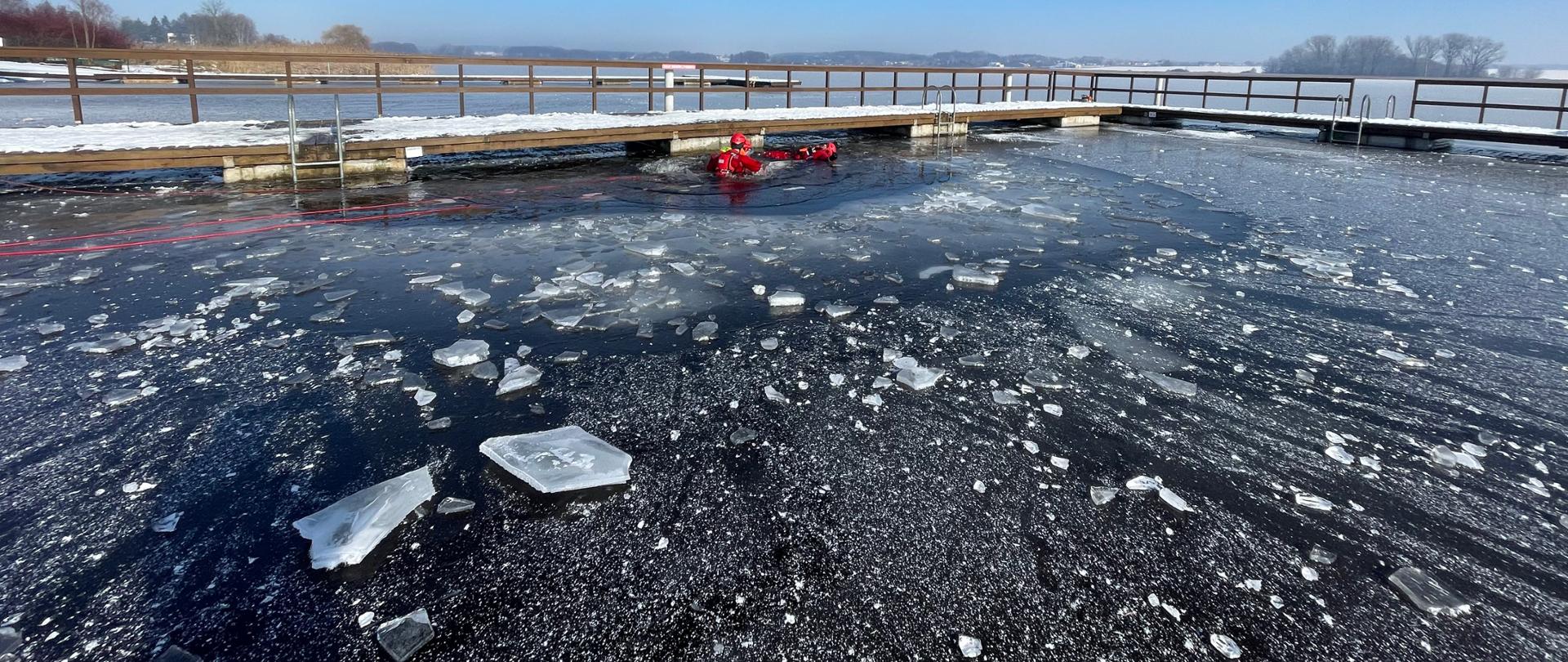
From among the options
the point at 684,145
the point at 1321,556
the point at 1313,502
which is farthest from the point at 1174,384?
the point at 684,145

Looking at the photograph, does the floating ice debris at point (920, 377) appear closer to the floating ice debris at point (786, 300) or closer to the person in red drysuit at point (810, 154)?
the floating ice debris at point (786, 300)

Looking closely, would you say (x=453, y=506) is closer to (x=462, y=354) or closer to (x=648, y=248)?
(x=462, y=354)

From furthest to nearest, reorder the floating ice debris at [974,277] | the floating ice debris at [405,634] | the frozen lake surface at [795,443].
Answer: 1. the floating ice debris at [974,277]
2. the frozen lake surface at [795,443]
3. the floating ice debris at [405,634]

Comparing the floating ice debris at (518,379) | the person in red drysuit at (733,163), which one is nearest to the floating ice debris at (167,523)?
the floating ice debris at (518,379)

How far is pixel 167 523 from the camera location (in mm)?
2562

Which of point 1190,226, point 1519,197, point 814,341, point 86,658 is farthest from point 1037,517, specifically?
point 1519,197

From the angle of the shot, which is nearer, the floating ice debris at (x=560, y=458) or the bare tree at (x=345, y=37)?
the floating ice debris at (x=560, y=458)

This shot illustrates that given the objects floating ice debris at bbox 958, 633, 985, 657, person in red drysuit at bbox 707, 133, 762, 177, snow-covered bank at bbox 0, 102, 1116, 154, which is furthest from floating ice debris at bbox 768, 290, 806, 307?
snow-covered bank at bbox 0, 102, 1116, 154

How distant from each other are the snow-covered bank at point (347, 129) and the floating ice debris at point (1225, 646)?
10.4 m

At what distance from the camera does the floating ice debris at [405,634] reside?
2.04 m

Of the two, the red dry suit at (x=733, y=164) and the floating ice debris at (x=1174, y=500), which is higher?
the red dry suit at (x=733, y=164)

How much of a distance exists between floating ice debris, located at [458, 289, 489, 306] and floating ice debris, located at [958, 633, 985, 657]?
369 cm

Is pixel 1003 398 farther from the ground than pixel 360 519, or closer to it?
farther from the ground

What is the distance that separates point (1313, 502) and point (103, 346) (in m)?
5.53
